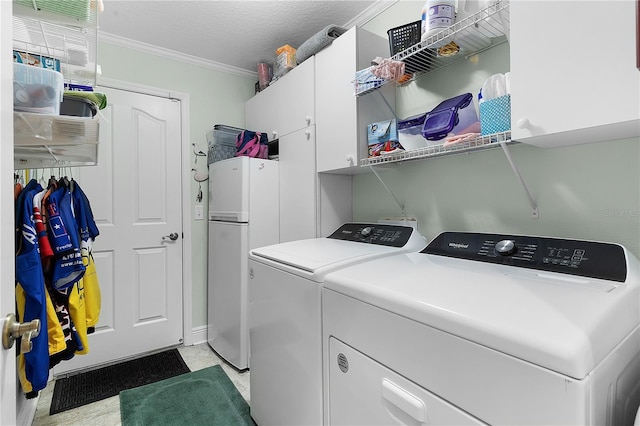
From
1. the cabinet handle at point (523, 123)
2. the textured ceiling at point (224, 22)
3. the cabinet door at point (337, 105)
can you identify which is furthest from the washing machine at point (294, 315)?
the textured ceiling at point (224, 22)

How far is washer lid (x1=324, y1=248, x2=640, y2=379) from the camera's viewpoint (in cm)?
63

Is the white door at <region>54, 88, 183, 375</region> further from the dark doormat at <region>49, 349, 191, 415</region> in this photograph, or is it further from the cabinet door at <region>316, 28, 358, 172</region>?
the cabinet door at <region>316, 28, 358, 172</region>

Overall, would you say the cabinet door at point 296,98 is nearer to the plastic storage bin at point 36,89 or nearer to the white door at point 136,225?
the white door at point 136,225

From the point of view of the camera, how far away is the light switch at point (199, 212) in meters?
2.87

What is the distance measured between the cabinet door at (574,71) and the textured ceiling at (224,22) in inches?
55.2

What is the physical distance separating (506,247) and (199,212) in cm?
245

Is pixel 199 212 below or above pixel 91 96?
below

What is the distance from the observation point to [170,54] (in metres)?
2.73

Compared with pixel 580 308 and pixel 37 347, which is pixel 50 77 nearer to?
pixel 37 347

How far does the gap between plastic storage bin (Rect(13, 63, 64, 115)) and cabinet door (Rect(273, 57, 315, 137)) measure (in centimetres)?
137

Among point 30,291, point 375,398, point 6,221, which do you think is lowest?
point 375,398

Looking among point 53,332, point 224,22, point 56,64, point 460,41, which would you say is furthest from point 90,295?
point 460,41

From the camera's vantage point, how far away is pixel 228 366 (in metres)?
2.46

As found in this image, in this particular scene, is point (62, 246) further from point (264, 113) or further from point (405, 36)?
point (405, 36)
